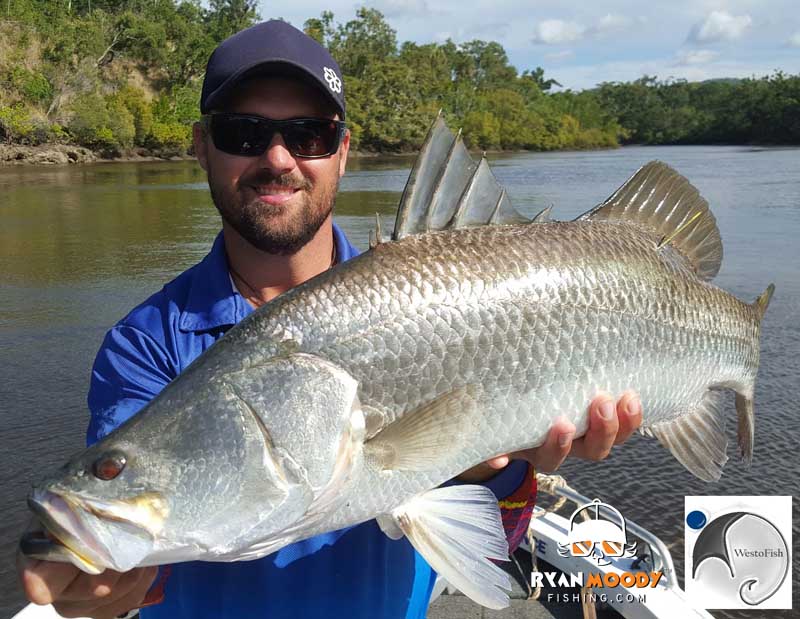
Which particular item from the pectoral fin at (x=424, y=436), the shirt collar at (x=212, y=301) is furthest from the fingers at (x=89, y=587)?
the shirt collar at (x=212, y=301)

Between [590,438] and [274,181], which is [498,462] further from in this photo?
[274,181]

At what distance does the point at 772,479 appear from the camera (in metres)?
7.63

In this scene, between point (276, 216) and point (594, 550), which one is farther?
point (594, 550)

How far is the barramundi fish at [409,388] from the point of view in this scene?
1704 mm

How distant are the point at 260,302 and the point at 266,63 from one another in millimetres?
836

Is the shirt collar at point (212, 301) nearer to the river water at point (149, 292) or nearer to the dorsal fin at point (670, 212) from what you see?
the dorsal fin at point (670, 212)

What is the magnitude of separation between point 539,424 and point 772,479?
22.1ft

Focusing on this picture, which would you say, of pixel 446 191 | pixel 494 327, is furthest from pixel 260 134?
pixel 494 327

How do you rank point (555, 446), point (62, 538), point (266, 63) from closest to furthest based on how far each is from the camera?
point (62, 538)
point (555, 446)
point (266, 63)

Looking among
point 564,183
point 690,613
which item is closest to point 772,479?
point 690,613

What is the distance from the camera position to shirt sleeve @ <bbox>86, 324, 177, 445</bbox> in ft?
7.11

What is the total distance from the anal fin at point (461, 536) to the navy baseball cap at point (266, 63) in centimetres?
147

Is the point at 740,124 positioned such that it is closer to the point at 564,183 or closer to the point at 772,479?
the point at 564,183

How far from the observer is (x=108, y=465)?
168 centimetres
